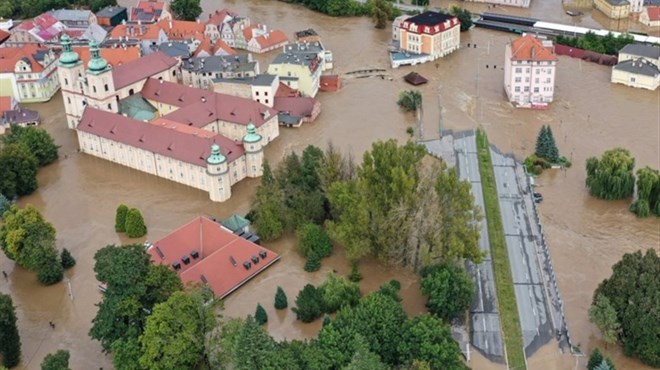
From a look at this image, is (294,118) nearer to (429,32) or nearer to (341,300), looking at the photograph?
(429,32)

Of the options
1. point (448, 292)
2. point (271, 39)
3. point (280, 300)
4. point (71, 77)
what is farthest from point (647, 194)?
point (271, 39)

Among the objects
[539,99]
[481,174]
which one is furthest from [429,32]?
[481,174]

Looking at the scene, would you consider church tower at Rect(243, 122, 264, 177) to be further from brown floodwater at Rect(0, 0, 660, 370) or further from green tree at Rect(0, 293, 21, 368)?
green tree at Rect(0, 293, 21, 368)

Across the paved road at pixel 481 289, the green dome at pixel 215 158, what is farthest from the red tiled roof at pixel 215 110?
the paved road at pixel 481 289

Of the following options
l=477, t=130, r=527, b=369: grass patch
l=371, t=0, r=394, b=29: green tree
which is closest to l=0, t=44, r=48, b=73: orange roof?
l=371, t=0, r=394, b=29: green tree

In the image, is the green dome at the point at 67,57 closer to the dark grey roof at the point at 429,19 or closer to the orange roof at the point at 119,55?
the orange roof at the point at 119,55

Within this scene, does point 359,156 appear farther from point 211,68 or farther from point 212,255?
point 211,68
